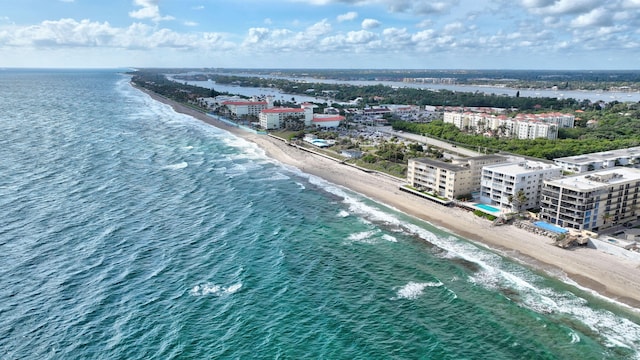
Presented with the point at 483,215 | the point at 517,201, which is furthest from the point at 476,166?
the point at 483,215

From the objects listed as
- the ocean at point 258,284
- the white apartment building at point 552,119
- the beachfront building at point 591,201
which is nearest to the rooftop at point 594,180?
the beachfront building at point 591,201

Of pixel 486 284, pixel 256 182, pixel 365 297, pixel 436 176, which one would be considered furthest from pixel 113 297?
pixel 436 176

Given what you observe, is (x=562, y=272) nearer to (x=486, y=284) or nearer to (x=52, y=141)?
(x=486, y=284)

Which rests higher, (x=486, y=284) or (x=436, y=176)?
(x=436, y=176)

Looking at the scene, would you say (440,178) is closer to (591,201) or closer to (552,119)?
(591,201)

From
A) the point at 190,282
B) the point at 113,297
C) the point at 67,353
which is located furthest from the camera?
the point at 190,282

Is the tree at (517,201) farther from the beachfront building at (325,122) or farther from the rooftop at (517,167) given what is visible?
the beachfront building at (325,122)
